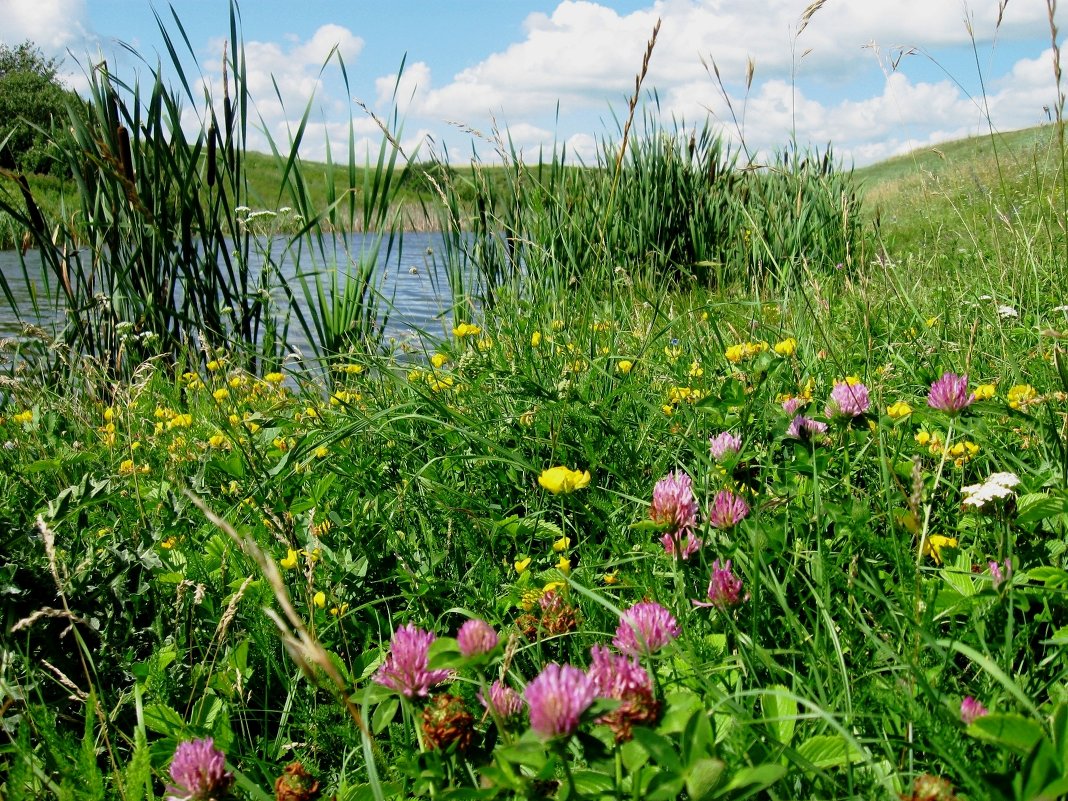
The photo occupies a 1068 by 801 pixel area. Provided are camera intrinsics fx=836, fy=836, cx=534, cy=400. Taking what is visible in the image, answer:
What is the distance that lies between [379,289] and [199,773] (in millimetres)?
2842

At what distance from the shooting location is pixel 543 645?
1.33 metres

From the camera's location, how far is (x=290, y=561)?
1.47 metres

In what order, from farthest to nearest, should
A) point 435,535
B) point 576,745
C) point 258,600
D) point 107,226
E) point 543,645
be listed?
point 107,226
point 435,535
point 258,600
point 543,645
point 576,745

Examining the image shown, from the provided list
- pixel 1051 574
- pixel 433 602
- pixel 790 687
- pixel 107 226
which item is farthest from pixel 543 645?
pixel 107 226

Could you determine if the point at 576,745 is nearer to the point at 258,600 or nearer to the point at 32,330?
the point at 258,600

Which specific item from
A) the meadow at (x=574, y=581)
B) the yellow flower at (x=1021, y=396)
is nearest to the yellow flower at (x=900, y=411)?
the meadow at (x=574, y=581)

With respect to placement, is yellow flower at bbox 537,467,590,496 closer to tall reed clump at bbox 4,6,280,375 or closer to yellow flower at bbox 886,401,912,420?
yellow flower at bbox 886,401,912,420

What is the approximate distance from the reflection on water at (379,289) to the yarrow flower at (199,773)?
1.70 m

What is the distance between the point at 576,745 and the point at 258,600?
709mm

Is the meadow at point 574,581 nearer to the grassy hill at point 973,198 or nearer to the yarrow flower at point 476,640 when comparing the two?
the yarrow flower at point 476,640

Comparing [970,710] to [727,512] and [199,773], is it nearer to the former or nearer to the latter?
[727,512]

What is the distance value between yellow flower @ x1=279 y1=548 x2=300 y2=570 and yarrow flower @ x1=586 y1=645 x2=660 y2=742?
29.7 inches

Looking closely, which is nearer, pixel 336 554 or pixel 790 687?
pixel 790 687

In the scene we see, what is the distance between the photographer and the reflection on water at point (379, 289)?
332 centimetres
